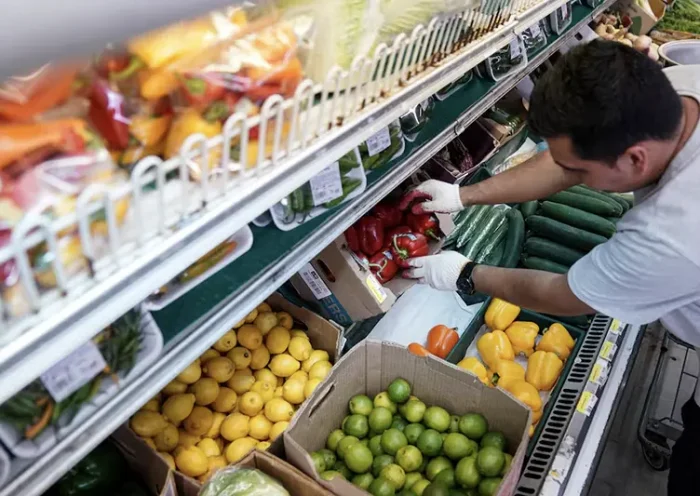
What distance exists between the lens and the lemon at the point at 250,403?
5.99ft

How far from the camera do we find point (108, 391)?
A: 3.32ft

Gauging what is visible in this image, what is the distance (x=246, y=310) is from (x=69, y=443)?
445 millimetres

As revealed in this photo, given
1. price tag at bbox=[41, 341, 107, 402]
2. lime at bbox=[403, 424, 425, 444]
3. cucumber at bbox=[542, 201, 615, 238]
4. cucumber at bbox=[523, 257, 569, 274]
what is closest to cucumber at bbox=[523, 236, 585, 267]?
cucumber at bbox=[523, 257, 569, 274]

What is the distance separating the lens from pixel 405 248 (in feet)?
7.46

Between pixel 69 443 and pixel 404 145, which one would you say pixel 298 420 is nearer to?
pixel 69 443

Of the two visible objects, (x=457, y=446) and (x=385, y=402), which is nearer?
(x=457, y=446)

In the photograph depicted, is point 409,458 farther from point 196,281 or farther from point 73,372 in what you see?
point 73,372

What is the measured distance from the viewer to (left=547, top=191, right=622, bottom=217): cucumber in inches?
113

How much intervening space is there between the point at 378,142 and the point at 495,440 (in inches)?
39.2

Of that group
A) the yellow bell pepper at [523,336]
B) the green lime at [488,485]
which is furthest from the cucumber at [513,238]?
the green lime at [488,485]

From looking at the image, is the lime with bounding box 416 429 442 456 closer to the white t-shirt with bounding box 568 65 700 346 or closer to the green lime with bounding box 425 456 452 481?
the green lime with bounding box 425 456 452 481

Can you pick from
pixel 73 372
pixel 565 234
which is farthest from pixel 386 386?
pixel 565 234

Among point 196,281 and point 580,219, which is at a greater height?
point 196,281

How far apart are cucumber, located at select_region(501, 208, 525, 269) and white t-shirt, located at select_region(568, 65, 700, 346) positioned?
A: 3.96 ft
